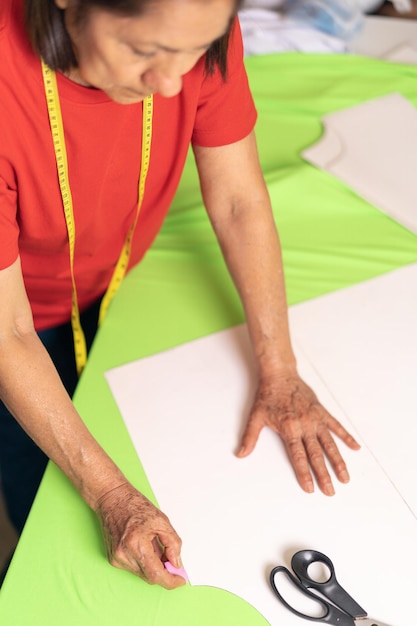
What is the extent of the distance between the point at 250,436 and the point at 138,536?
0.96 ft

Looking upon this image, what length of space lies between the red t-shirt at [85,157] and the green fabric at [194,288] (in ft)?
0.50

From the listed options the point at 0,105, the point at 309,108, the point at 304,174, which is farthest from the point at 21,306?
the point at 309,108

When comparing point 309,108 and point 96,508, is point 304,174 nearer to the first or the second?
point 309,108

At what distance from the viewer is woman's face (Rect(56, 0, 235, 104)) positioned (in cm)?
87

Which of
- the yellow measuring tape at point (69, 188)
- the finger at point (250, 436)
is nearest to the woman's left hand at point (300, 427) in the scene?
the finger at point (250, 436)

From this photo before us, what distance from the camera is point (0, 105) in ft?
3.44

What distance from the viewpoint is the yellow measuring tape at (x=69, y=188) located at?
42.7 inches

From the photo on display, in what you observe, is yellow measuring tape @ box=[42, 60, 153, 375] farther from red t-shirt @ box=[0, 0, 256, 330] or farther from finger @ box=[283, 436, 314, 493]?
finger @ box=[283, 436, 314, 493]

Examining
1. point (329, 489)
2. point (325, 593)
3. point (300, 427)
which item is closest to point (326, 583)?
point (325, 593)

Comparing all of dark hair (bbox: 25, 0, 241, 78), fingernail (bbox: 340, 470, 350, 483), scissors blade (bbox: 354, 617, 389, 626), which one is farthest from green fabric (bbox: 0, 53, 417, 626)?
dark hair (bbox: 25, 0, 241, 78)

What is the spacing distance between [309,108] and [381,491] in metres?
1.23

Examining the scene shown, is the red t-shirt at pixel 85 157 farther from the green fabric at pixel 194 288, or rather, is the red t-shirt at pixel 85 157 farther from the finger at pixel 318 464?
the finger at pixel 318 464

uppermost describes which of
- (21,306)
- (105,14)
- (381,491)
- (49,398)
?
(105,14)

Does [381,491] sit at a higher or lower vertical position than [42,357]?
lower
